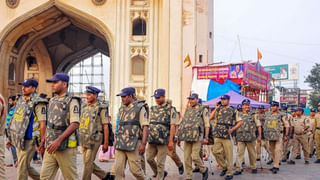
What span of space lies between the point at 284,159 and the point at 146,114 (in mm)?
6853

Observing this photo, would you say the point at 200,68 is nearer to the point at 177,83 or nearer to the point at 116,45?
the point at 177,83

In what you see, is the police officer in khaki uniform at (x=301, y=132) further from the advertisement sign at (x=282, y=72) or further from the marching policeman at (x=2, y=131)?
the advertisement sign at (x=282, y=72)

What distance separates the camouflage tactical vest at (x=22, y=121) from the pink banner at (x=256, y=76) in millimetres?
13788

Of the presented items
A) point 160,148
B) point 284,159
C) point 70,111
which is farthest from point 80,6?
point 70,111

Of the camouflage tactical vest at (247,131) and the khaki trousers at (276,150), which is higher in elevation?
the camouflage tactical vest at (247,131)

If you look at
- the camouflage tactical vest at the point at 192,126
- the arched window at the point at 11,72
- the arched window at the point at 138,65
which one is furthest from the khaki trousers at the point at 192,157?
the arched window at the point at 11,72

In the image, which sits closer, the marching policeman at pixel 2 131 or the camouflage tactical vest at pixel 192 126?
the marching policeman at pixel 2 131

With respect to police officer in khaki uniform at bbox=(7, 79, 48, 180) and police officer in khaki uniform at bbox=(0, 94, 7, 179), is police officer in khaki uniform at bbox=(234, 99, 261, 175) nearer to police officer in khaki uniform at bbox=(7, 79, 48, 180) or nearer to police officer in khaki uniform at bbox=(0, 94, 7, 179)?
police officer in khaki uniform at bbox=(7, 79, 48, 180)

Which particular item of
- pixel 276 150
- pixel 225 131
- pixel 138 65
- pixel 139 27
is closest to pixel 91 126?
pixel 225 131

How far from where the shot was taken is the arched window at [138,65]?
62.0 feet

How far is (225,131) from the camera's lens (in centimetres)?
759

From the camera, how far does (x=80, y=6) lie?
62.0 feet

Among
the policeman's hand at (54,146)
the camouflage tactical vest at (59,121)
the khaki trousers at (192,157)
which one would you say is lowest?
the khaki trousers at (192,157)

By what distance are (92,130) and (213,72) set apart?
Result: 12723mm
